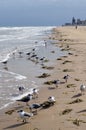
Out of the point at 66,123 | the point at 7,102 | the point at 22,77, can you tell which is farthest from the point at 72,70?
the point at 66,123

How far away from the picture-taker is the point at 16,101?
64.8 feet

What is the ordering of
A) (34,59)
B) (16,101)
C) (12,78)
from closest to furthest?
(16,101) < (12,78) < (34,59)

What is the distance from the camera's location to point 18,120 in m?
16.4

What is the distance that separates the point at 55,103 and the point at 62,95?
1918mm

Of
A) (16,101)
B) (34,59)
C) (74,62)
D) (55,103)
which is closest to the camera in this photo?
(55,103)

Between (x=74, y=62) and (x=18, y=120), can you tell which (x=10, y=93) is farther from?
(x=74, y=62)

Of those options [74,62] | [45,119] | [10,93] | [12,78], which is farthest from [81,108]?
[74,62]

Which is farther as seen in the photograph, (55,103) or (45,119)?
(55,103)

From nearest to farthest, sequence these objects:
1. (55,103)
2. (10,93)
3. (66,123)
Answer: (66,123) < (55,103) < (10,93)

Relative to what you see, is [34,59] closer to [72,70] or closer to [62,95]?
[72,70]

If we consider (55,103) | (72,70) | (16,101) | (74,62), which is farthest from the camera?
(74,62)

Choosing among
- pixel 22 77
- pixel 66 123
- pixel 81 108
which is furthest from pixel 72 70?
pixel 66 123

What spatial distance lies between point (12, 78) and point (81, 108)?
34.3ft

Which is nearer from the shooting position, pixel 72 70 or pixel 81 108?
pixel 81 108
